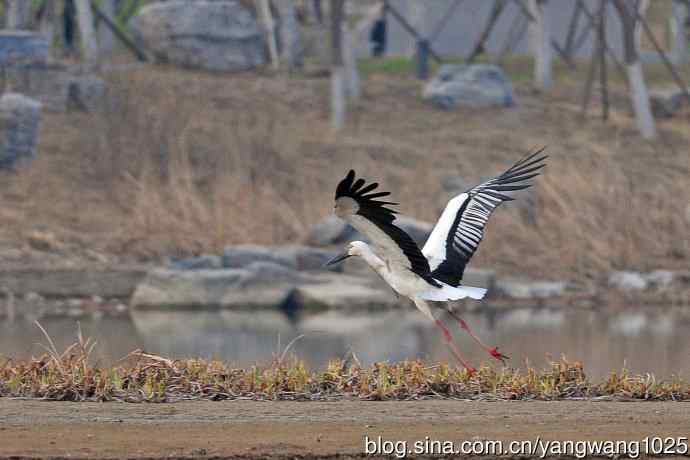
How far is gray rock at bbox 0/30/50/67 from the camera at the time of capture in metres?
24.4

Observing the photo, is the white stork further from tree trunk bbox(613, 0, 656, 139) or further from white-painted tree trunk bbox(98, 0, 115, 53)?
white-painted tree trunk bbox(98, 0, 115, 53)

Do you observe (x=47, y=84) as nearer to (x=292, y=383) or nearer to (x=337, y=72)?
(x=337, y=72)

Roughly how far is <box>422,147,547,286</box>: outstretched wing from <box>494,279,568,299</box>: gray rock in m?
9.65

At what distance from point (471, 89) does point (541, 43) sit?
8.06 feet

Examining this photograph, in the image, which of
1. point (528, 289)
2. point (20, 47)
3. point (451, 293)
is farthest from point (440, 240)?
point (20, 47)

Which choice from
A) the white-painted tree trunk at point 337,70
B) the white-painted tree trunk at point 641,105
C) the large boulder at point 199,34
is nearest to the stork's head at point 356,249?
the white-painted tree trunk at point 337,70

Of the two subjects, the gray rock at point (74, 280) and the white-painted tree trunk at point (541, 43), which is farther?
the white-painted tree trunk at point (541, 43)

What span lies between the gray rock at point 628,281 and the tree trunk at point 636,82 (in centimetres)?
701

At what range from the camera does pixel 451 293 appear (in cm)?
941

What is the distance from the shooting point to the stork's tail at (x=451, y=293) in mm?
9188

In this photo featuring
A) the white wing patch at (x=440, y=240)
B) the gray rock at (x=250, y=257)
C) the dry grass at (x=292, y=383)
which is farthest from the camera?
the gray rock at (x=250, y=257)

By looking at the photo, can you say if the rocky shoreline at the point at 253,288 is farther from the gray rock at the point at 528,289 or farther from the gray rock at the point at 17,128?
the gray rock at the point at 17,128

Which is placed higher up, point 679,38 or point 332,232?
point 679,38

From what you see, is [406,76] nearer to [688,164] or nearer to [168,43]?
[168,43]
